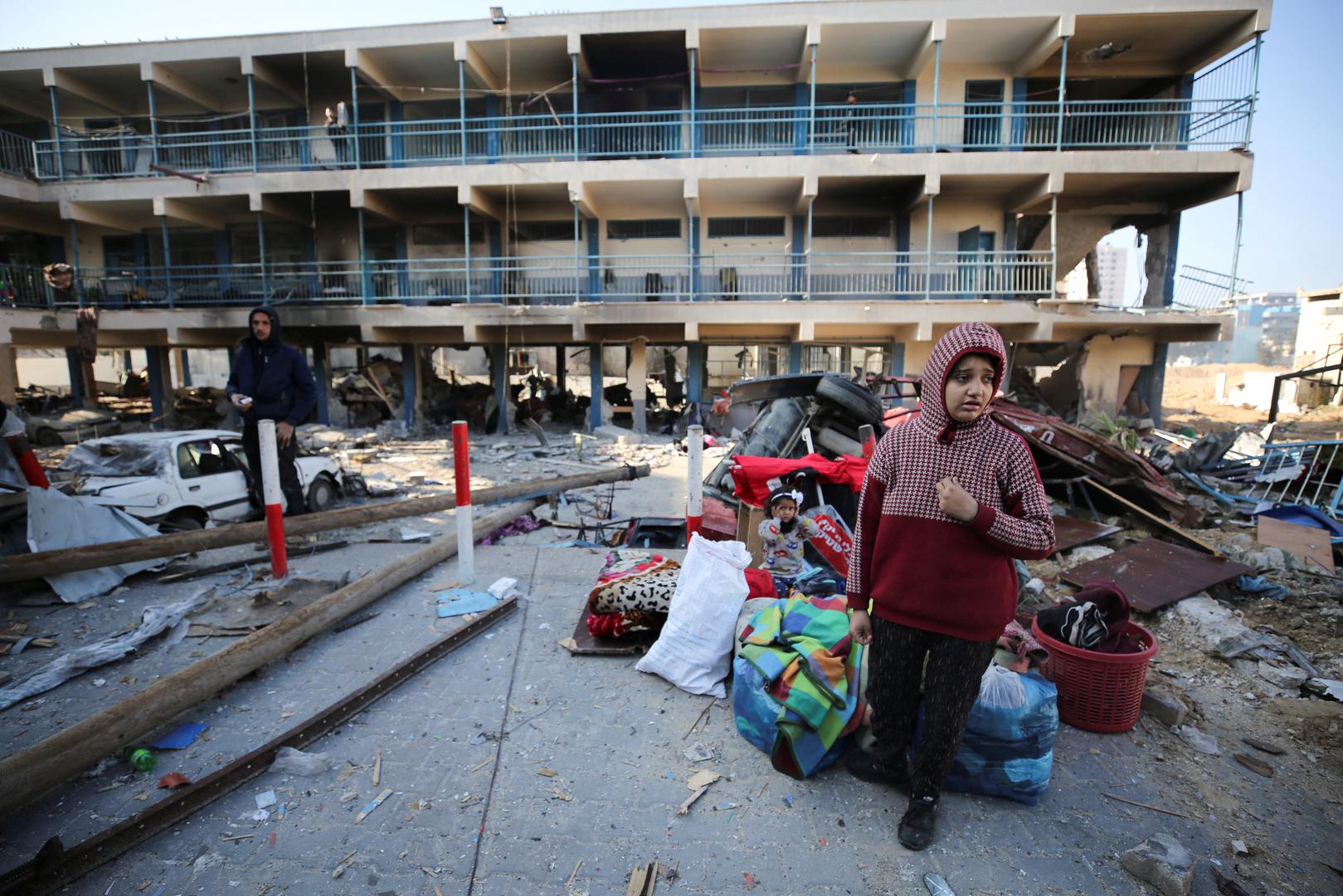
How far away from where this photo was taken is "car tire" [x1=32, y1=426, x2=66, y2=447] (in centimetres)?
1445

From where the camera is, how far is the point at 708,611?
331cm

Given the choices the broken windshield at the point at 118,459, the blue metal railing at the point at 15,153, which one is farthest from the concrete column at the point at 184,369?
the broken windshield at the point at 118,459

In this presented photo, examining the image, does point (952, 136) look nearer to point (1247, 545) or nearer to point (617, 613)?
point (1247, 545)

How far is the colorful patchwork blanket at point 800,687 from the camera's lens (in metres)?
2.56

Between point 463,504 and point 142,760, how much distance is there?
2276 mm

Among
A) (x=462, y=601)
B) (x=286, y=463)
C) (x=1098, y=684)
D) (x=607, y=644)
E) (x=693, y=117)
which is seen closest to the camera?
(x=1098, y=684)

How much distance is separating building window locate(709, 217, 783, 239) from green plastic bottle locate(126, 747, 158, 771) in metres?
16.0

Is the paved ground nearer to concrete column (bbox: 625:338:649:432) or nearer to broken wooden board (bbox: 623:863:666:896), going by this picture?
broken wooden board (bbox: 623:863:666:896)

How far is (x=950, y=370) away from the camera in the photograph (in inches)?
82.8

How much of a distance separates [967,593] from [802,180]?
1428cm

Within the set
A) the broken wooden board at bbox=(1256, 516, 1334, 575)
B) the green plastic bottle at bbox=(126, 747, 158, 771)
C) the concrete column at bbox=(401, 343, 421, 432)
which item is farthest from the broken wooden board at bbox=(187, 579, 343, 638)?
the concrete column at bbox=(401, 343, 421, 432)

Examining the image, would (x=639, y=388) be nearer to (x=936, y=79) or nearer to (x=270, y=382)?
(x=936, y=79)

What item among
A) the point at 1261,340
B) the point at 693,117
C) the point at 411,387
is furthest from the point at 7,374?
the point at 1261,340

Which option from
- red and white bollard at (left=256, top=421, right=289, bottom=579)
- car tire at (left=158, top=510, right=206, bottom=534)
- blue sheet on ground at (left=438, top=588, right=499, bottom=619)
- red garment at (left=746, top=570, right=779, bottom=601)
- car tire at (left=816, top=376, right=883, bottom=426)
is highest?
car tire at (left=816, top=376, right=883, bottom=426)
